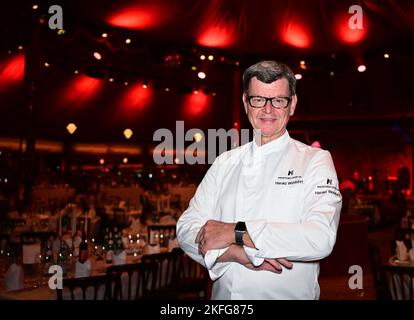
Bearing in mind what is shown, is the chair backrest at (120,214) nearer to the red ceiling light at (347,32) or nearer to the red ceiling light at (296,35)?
the red ceiling light at (296,35)

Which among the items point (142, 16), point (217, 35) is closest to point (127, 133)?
point (217, 35)

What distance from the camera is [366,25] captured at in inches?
365

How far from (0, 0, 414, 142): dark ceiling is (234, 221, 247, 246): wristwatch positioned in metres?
6.85

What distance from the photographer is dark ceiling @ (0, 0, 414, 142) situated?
807 centimetres

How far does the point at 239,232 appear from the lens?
135 centimetres

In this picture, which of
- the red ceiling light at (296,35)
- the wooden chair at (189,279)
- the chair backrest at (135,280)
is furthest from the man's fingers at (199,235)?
the red ceiling light at (296,35)

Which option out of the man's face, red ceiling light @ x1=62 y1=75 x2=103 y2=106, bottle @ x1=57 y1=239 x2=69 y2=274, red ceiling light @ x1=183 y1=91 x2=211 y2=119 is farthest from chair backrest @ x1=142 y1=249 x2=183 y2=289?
red ceiling light @ x1=183 y1=91 x2=211 y2=119

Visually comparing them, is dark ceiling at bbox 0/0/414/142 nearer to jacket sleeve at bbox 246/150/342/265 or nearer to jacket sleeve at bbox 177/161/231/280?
jacket sleeve at bbox 177/161/231/280

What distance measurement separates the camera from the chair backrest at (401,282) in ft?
10.3
